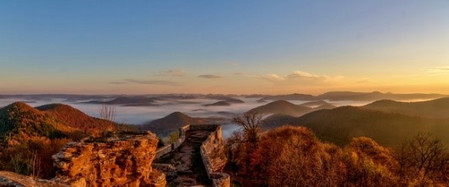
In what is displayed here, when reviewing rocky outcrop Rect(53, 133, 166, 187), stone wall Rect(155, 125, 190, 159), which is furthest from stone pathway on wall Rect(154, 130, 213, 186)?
rocky outcrop Rect(53, 133, 166, 187)

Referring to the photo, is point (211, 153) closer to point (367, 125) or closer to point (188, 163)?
point (188, 163)

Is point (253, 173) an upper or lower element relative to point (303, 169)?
lower

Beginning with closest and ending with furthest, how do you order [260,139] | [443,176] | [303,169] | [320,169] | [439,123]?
[320,169], [303,169], [443,176], [260,139], [439,123]

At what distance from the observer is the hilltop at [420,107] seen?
138875 mm

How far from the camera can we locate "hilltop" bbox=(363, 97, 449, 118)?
139 meters

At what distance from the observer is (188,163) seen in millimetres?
23422

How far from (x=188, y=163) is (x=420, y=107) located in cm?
15656

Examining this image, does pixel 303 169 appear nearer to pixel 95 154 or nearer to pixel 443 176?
pixel 443 176

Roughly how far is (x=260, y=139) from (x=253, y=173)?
297 inches

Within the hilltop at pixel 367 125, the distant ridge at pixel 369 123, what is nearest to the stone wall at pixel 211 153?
the distant ridge at pixel 369 123

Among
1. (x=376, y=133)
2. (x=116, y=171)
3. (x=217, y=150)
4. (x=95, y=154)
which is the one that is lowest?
(x=376, y=133)

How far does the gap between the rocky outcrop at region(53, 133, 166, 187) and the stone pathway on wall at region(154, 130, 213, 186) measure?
8233 millimetres

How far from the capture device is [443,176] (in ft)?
122

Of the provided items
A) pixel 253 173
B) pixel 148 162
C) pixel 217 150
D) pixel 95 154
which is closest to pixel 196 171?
pixel 217 150
